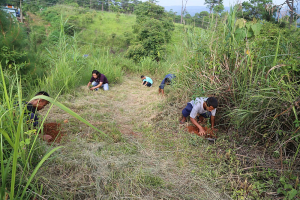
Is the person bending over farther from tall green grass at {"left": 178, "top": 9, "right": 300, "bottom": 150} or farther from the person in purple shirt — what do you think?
the person in purple shirt

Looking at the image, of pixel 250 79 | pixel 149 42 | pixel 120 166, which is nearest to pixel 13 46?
pixel 120 166

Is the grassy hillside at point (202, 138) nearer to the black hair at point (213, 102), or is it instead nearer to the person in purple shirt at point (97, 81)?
the black hair at point (213, 102)

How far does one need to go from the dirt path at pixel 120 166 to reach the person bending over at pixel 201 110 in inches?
18.1

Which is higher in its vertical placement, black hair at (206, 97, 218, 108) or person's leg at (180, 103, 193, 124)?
black hair at (206, 97, 218, 108)

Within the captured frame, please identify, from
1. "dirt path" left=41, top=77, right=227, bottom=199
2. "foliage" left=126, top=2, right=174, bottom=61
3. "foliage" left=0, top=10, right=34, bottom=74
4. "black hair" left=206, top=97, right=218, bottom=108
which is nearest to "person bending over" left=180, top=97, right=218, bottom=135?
"black hair" left=206, top=97, right=218, bottom=108

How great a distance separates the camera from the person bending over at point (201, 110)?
2892 millimetres

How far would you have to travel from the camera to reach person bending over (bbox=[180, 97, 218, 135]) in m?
2.89

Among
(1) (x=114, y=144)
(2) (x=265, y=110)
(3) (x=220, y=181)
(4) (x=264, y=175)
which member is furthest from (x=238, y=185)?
(1) (x=114, y=144)

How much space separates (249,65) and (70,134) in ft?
9.59

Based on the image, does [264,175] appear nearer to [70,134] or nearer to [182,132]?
[182,132]

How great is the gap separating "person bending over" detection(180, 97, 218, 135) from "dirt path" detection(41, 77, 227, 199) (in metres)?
0.46

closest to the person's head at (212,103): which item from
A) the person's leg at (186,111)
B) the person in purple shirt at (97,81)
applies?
the person's leg at (186,111)

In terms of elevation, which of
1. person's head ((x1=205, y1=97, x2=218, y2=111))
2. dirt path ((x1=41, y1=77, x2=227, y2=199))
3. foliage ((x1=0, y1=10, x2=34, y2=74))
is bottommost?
dirt path ((x1=41, y1=77, x2=227, y2=199))

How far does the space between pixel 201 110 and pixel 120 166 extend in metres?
1.71
